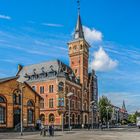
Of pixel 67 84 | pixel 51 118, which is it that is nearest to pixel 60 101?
pixel 67 84

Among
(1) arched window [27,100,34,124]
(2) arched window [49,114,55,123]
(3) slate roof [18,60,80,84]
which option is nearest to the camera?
(1) arched window [27,100,34,124]

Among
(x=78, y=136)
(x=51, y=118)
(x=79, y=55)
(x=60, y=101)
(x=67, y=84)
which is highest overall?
(x=79, y=55)

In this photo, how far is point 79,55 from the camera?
10581 cm

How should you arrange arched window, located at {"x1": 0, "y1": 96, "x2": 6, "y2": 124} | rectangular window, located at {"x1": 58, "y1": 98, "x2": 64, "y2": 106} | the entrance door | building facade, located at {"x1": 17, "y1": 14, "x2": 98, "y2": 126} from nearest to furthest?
arched window, located at {"x1": 0, "y1": 96, "x2": 6, "y2": 124}
the entrance door
rectangular window, located at {"x1": 58, "y1": 98, "x2": 64, "y2": 106}
building facade, located at {"x1": 17, "y1": 14, "x2": 98, "y2": 126}

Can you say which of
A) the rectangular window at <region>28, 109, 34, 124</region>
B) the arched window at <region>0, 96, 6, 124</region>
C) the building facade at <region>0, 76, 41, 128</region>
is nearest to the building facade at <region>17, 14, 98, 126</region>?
the rectangular window at <region>28, 109, 34, 124</region>

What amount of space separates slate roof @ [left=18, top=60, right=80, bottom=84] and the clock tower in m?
2.56

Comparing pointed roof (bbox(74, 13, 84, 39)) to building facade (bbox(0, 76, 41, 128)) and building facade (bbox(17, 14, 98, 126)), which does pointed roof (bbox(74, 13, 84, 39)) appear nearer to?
building facade (bbox(17, 14, 98, 126))

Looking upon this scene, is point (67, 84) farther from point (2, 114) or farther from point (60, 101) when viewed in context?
point (2, 114)

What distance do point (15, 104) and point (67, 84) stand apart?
3271 centimetres

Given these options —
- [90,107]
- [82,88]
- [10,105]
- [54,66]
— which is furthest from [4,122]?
[90,107]

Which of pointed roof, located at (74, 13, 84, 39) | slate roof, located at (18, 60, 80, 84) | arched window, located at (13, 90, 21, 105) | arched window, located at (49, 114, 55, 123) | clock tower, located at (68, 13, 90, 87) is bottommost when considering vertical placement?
arched window, located at (49, 114, 55, 123)

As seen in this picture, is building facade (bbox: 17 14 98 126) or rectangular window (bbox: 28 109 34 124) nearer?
rectangular window (bbox: 28 109 34 124)

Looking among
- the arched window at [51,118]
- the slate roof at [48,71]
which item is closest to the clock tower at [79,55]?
the slate roof at [48,71]

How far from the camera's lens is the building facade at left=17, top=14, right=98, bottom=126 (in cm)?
9181
